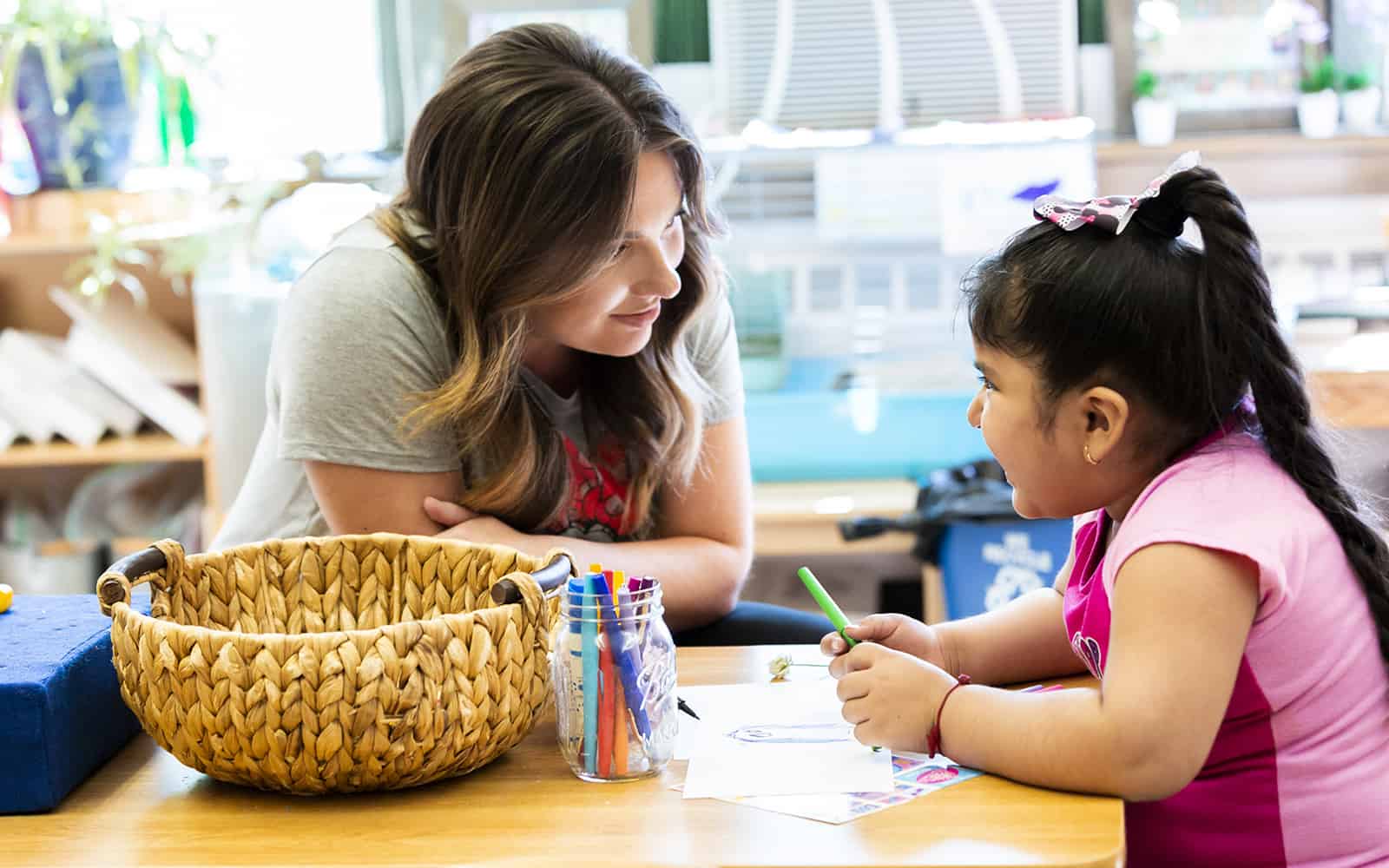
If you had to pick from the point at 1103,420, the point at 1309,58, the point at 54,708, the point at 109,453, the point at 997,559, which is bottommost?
the point at 997,559

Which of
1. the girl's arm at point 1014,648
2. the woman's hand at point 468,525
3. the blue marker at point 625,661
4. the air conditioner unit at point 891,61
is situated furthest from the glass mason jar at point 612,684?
the air conditioner unit at point 891,61

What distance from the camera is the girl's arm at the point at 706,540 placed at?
1572 millimetres

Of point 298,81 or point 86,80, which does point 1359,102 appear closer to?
point 298,81

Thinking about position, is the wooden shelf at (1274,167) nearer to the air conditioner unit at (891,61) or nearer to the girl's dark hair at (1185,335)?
the air conditioner unit at (891,61)

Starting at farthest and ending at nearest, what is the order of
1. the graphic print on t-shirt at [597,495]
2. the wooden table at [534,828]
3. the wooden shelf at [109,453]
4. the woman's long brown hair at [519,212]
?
the wooden shelf at [109,453] < the graphic print on t-shirt at [597,495] < the woman's long brown hair at [519,212] < the wooden table at [534,828]

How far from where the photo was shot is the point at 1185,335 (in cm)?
102

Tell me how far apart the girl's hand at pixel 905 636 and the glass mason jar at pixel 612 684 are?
0.64 ft

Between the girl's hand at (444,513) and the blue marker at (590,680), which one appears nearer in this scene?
the blue marker at (590,680)

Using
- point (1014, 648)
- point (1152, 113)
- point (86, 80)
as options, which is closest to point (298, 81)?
point (86, 80)

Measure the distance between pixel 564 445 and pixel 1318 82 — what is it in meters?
1.94

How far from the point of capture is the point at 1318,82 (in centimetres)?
281

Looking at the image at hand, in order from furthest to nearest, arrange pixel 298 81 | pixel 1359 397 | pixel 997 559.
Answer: pixel 298 81, pixel 997 559, pixel 1359 397

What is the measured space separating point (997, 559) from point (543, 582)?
171 centimetres

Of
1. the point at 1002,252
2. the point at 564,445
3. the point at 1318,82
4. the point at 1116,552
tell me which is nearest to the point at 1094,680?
the point at 1116,552
